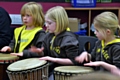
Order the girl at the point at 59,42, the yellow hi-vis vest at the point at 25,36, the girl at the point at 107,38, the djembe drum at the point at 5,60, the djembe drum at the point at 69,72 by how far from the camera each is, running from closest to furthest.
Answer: the djembe drum at the point at 69,72, the girl at the point at 107,38, the girl at the point at 59,42, the djembe drum at the point at 5,60, the yellow hi-vis vest at the point at 25,36

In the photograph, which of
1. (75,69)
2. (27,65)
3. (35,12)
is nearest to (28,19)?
(35,12)

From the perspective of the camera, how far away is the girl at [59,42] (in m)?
2.47

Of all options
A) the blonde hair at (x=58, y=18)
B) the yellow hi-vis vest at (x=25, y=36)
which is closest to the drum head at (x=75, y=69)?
the blonde hair at (x=58, y=18)

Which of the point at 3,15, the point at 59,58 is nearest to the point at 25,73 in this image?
the point at 59,58

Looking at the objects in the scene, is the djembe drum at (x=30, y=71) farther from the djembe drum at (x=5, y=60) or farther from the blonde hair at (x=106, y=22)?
the blonde hair at (x=106, y=22)

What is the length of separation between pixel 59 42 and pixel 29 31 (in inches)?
21.0

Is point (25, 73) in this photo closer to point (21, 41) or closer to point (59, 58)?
point (59, 58)

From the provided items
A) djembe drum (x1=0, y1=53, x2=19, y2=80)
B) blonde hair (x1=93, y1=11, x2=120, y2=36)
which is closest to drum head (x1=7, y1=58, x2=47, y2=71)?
djembe drum (x1=0, y1=53, x2=19, y2=80)

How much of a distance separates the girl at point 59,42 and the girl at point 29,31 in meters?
0.26

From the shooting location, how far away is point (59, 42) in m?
2.57

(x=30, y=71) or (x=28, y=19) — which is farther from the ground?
(x=28, y=19)

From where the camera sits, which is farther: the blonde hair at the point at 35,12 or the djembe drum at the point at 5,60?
the blonde hair at the point at 35,12

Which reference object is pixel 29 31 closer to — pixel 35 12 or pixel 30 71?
pixel 35 12

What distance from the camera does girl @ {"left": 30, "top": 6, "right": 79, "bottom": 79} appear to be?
247cm
